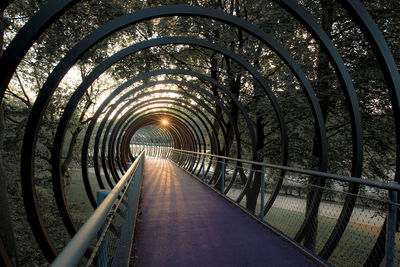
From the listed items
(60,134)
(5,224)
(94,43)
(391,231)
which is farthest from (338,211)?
(5,224)

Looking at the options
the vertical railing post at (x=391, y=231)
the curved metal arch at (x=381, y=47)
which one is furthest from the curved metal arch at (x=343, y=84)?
the vertical railing post at (x=391, y=231)

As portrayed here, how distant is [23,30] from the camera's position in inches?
124

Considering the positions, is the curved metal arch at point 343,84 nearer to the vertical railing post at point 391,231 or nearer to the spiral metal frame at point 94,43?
the spiral metal frame at point 94,43

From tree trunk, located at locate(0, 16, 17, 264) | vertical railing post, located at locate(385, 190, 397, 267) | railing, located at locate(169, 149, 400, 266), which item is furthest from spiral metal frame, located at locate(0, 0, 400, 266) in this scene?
tree trunk, located at locate(0, 16, 17, 264)

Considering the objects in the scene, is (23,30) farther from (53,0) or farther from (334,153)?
(334,153)

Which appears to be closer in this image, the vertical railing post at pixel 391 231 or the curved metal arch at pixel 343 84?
the vertical railing post at pixel 391 231

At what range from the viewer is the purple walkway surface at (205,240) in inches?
118

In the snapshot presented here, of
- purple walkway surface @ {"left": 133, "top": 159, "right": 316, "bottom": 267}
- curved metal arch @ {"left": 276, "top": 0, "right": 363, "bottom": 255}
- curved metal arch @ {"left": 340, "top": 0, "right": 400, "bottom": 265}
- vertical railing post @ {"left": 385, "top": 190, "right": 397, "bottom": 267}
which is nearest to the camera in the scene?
vertical railing post @ {"left": 385, "top": 190, "right": 397, "bottom": 267}

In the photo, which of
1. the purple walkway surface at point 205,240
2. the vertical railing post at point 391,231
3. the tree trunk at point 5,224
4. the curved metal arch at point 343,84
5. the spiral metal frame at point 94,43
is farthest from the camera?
the tree trunk at point 5,224

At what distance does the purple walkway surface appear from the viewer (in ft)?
9.85

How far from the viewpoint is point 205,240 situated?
3621 mm

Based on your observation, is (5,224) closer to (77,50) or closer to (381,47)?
(77,50)

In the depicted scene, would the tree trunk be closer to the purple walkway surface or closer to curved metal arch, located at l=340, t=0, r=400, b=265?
the purple walkway surface

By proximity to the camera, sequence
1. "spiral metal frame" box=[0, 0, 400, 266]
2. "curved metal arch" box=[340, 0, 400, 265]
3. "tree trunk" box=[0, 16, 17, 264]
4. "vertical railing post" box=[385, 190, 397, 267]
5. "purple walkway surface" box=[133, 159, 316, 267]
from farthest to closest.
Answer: "tree trunk" box=[0, 16, 17, 264] < "curved metal arch" box=[340, 0, 400, 265] < "spiral metal frame" box=[0, 0, 400, 266] < "purple walkway surface" box=[133, 159, 316, 267] < "vertical railing post" box=[385, 190, 397, 267]
